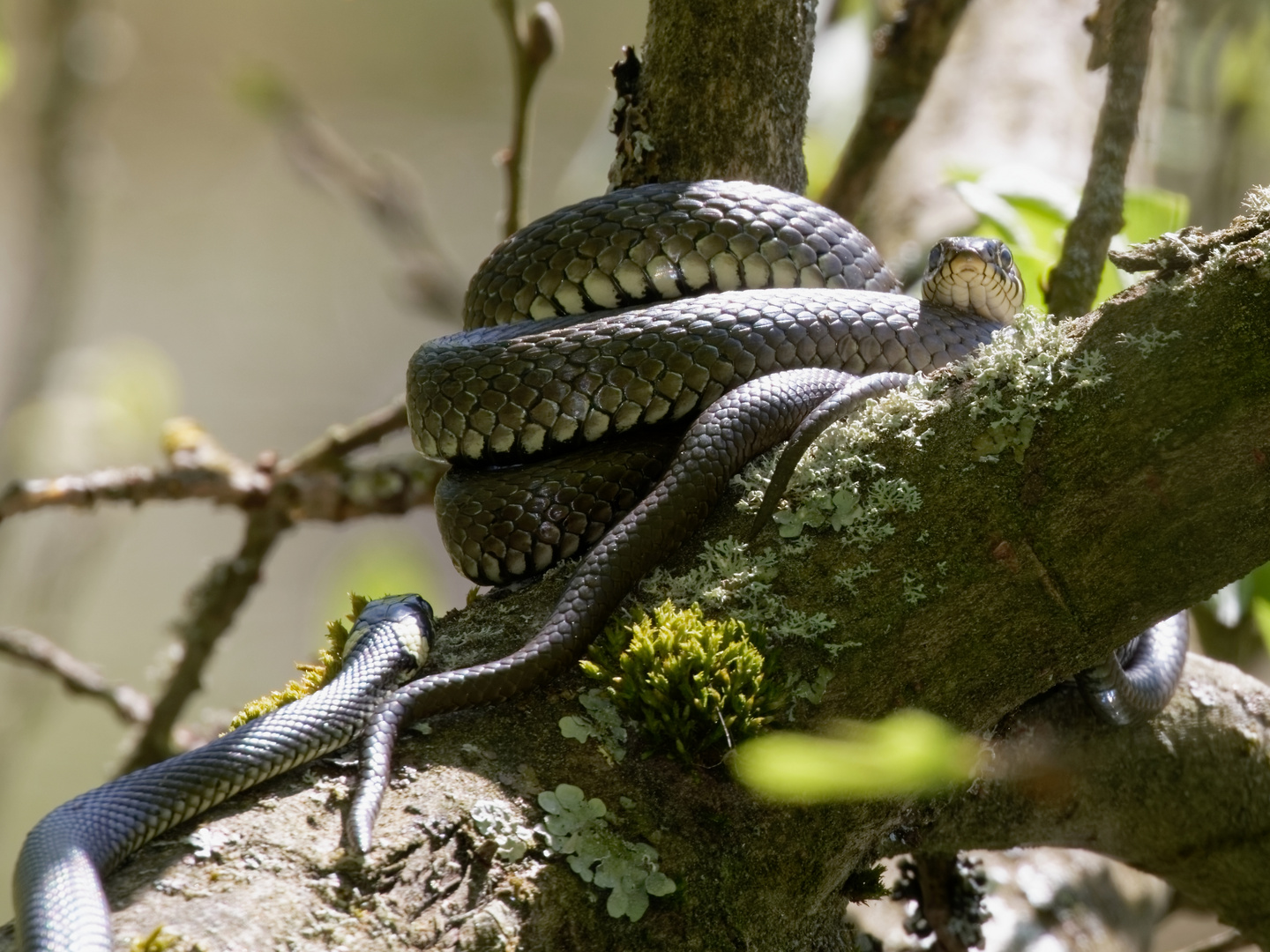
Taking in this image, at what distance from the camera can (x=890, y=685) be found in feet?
6.72

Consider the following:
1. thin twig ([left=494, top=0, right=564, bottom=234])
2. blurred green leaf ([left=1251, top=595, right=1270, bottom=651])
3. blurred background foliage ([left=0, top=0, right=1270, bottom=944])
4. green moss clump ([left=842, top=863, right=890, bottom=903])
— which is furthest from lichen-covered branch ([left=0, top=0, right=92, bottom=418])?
blurred green leaf ([left=1251, top=595, right=1270, bottom=651])

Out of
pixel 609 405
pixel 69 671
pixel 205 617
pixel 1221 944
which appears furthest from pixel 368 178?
pixel 1221 944

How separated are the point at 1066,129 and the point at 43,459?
17.9 ft

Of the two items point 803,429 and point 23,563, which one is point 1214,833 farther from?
point 23,563

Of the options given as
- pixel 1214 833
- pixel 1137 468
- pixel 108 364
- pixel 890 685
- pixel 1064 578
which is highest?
pixel 108 364

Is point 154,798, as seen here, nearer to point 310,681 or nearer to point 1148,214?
point 310,681

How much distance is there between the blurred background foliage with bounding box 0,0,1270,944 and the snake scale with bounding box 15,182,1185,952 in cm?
207

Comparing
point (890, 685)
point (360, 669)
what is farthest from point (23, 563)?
point (890, 685)

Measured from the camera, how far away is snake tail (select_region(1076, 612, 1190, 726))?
261 centimetres

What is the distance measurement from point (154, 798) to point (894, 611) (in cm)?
138

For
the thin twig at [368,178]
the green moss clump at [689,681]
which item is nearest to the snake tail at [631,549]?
the green moss clump at [689,681]

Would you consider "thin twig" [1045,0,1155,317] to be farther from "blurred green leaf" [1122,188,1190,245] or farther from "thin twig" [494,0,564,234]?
"thin twig" [494,0,564,234]

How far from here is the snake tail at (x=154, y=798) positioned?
1.52 m

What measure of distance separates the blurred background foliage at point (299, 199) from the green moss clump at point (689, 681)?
2.98 m
